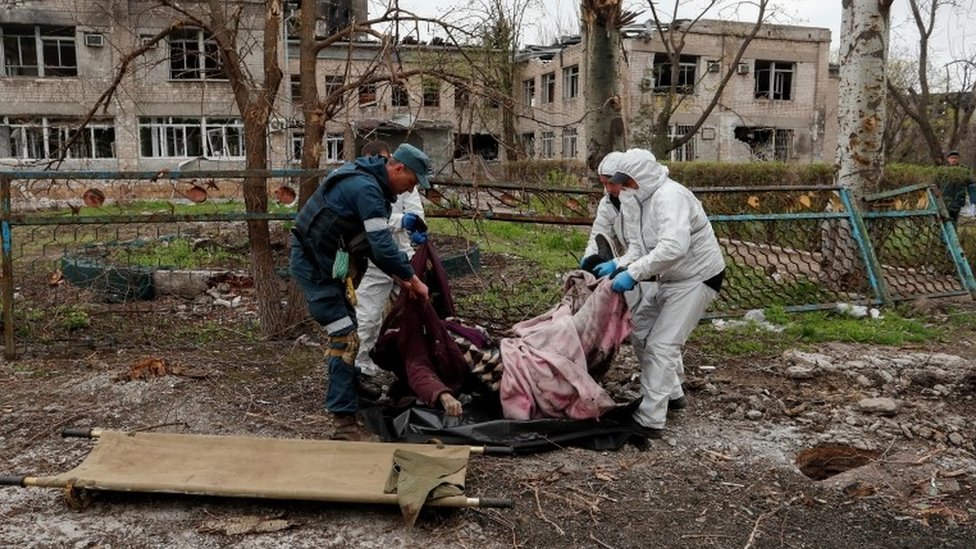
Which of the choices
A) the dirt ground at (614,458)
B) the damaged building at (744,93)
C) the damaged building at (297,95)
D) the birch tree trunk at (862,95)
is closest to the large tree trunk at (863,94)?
the birch tree trunk at (862,95)

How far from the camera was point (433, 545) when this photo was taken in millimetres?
3146

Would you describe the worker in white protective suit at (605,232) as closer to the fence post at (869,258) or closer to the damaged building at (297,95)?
the damaged building at (297,95)

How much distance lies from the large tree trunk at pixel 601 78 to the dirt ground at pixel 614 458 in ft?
5.96

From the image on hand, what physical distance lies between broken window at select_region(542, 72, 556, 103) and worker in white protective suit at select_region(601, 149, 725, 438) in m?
30.1

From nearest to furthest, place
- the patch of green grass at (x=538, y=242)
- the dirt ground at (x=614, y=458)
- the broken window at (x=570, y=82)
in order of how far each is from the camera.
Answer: the dirt ground at (x=614, y=458) → the patch of green grass at (x=538, y=242) → the broken window at (x=570, y=82)

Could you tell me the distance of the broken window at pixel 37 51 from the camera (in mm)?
25641

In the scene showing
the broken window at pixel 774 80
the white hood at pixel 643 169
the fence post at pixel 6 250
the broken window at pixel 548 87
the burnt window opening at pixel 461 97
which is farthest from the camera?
the broken window at pixel 548 87

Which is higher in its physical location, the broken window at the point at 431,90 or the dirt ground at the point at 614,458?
the broken window at the point at 431,90

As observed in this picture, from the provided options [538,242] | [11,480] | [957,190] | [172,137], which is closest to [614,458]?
[11,480]

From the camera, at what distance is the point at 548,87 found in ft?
115

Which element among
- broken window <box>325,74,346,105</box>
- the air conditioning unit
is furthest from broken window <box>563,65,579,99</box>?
broken window <box>325,74,346,105</box>

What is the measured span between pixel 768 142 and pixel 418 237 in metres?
30.5

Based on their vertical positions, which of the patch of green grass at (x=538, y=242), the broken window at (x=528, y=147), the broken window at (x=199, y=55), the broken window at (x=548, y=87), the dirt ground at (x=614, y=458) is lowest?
the dirt ground at (x=614, y=458)

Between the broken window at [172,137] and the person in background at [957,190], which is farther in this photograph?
the broken window at [172,137]
